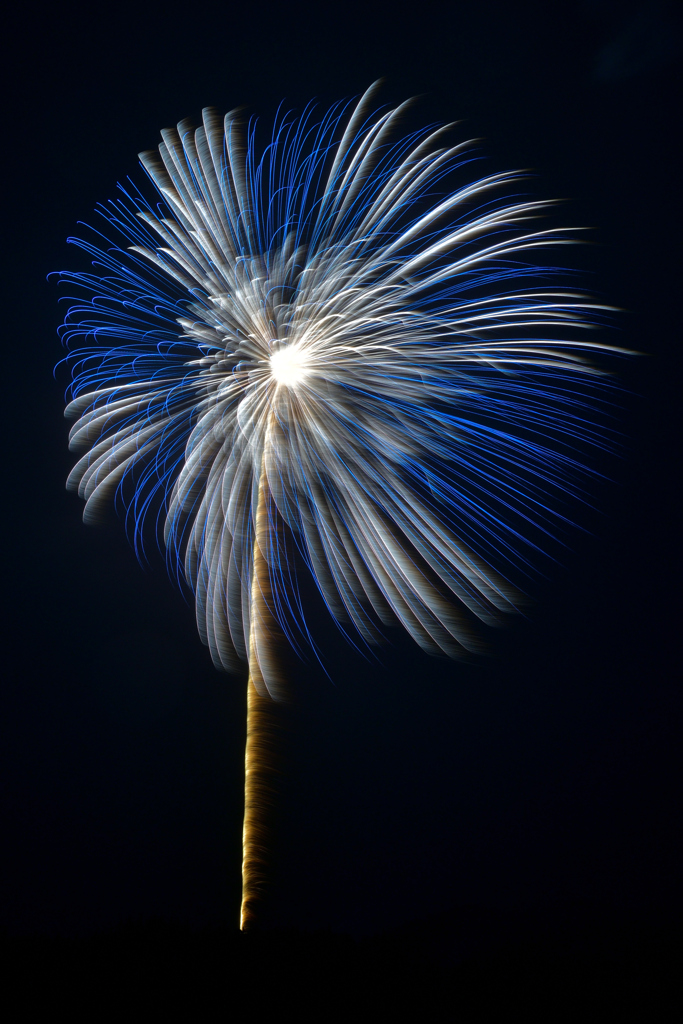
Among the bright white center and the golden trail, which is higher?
the bright white center

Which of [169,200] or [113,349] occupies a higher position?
Result: [169,200]

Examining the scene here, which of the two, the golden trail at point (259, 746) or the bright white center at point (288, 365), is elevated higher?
the bright white center at point (288, 365)

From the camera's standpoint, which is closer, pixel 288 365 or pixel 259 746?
pixel 259 746

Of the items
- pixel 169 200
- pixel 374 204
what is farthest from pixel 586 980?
pixel 169 200

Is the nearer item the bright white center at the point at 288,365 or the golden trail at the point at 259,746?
the golden trail at the point at 259,746

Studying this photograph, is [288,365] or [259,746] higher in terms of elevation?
[288,365]

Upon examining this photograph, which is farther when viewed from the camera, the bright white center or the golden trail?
the bright white center

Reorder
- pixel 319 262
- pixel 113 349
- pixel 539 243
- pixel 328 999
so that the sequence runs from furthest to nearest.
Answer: pixel 113 349
pixel 319 262
pixel 539 243
pixel 328 999

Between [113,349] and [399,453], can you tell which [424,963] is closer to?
[399,453]
